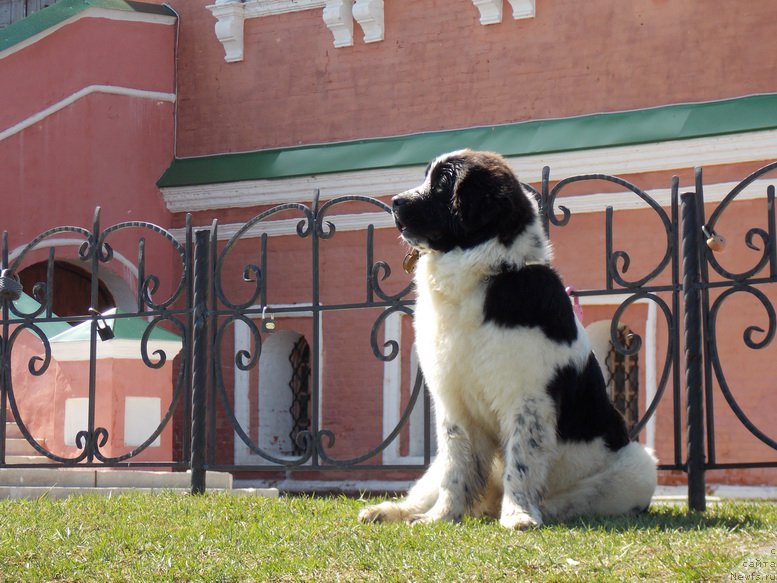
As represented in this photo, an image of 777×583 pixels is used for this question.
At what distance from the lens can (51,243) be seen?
14781mm

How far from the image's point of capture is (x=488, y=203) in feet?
17.4

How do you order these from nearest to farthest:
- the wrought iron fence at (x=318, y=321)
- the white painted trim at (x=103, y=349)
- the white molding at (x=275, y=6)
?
the wrought iron fence at (x=318, y=321) < the white painted trim at (x=103, y=349) < the white molding at (x=275, y=6)

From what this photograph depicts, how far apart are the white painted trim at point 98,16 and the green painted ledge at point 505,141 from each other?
1.84 metres

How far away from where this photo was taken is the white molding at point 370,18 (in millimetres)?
15094

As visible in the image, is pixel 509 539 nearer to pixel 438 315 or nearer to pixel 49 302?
pixel 438 315

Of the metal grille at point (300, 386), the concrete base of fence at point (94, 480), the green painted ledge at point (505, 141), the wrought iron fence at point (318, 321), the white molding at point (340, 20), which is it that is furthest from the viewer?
the metal grille at point (300, 386)

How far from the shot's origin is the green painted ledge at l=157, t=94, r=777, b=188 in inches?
512

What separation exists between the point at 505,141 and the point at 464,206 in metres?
8.89

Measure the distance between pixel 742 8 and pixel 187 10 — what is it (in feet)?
23.3

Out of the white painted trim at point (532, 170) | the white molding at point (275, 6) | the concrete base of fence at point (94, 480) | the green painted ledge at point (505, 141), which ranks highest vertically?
the white molding at point (275, 6)

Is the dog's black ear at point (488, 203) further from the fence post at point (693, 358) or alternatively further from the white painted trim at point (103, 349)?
the white painted trim at point (103, 349)

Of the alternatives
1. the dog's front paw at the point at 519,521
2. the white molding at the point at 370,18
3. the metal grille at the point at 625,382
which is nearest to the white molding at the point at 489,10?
the white molding at the point at 370,18

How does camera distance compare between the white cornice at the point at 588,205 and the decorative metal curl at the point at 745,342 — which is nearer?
the decorative metal curl at the point at 745,342

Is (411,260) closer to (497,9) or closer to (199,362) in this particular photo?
(199,362)
